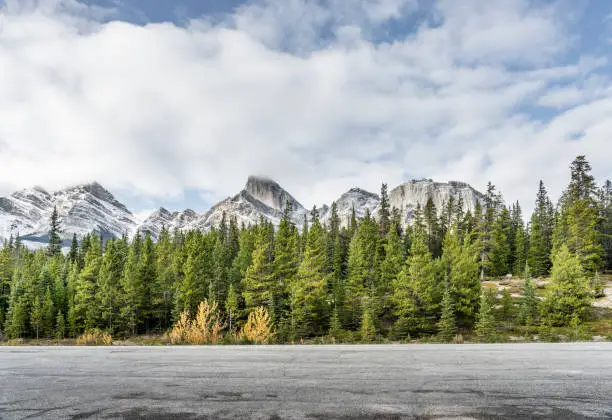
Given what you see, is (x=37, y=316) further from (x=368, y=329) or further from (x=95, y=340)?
(x=368, y=329)

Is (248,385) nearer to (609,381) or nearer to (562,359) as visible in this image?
(609,381)

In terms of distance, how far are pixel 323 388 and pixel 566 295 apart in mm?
42504

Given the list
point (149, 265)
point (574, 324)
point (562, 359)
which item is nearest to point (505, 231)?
point (574, 324)

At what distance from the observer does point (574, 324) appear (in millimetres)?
34062

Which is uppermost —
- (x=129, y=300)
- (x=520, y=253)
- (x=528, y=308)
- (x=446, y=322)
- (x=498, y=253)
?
(x=498, y=253)

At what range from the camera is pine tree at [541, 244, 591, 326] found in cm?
3619

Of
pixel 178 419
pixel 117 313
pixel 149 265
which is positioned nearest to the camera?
pixel 178 419

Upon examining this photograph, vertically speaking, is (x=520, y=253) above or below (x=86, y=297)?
above

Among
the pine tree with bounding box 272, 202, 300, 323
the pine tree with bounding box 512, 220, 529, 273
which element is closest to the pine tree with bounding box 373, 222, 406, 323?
the pine tree with bounding box 272, 202, 300, 323

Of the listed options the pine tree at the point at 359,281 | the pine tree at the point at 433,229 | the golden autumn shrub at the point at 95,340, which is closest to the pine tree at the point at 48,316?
the golden autumn shrub at the point at 95,340

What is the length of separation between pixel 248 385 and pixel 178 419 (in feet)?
4.89

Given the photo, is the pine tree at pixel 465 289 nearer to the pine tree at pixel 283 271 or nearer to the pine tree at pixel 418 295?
Answer: the pine tree at pixel 418 295

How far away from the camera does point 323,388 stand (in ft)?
16.3

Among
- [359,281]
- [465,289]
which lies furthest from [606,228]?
[359,281]
